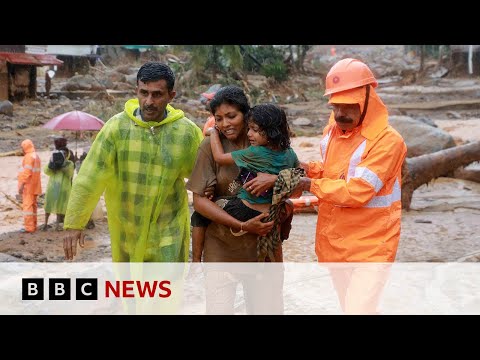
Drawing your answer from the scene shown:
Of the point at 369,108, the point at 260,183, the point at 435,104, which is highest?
the point at 435,104

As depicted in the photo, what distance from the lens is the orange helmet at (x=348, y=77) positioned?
12.1ft

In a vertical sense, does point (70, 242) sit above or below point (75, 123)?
below

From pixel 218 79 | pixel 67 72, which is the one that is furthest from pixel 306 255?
pixel 67 72

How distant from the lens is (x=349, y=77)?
12.1 ft

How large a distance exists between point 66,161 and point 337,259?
6.64 meters

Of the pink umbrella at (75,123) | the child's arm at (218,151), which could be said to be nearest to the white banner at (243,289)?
the child's arm at (218,151)

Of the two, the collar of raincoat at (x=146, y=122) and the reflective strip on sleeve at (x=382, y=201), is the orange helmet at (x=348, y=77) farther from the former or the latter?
the collar of raincoat at (x=146, y=122)

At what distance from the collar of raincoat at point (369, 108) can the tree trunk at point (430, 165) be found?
6.08 meters

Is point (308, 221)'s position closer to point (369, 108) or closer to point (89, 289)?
point (89, 289)

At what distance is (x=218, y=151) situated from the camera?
3.60m

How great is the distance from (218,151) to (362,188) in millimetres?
780

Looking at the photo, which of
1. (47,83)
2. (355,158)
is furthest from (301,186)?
(47,83)

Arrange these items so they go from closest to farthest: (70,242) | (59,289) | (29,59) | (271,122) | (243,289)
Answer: (271,122) → (243,289) → (70,242) → (59,289) → (29,59)

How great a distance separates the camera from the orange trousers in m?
9.71
